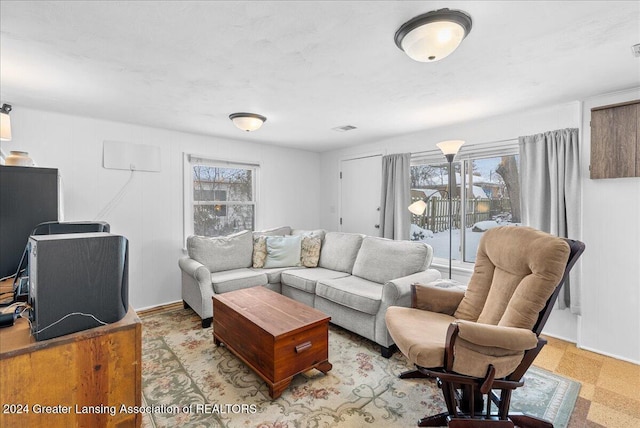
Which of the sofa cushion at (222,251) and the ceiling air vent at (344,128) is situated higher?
the ceiling air vent at (344,128)

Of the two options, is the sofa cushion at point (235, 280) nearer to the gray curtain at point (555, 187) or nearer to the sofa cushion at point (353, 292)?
the sofa cushion at point (353, 292)

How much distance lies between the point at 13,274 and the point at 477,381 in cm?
271

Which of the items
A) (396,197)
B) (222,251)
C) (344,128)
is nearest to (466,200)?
(396,197)

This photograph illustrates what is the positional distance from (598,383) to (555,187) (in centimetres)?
161

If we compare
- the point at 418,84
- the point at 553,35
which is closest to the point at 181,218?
the point at 418,84

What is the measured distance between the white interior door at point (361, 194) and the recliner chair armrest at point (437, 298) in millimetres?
2178

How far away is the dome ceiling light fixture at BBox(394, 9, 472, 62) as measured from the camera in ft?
4.73

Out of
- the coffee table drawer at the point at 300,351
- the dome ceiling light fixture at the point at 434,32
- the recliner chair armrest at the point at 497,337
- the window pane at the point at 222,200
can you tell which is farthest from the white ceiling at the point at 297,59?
the coffee table drawer at the point at 300,351

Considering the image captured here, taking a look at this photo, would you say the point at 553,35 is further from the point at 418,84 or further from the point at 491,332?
the point at 491,332

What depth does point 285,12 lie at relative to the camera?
1440 mm

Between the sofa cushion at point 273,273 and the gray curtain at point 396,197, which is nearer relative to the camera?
the sofa cushion at point 273,273

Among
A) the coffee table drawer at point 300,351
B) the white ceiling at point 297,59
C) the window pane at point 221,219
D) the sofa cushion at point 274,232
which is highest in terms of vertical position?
the white ceiling at point 297,59

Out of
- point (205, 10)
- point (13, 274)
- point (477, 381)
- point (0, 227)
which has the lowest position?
point (477, 381)

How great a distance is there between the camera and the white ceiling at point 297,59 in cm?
145
